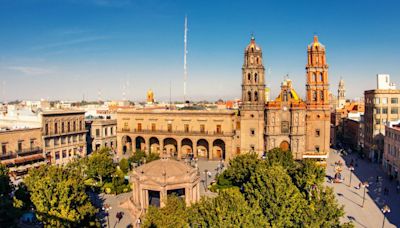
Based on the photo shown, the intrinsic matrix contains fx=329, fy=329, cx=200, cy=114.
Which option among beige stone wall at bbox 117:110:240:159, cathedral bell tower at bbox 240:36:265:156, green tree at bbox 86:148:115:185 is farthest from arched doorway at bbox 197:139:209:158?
green tree at bbox 86:148:115:185

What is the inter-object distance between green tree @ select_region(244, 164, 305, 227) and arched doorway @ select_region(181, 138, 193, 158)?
35785 millimetres

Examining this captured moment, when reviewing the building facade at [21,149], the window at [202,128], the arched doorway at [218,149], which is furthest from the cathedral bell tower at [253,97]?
the building facade at [21,149]

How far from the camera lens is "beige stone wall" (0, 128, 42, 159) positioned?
154 feet

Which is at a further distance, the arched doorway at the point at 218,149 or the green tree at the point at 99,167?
the arched doorway at the point at 218,149

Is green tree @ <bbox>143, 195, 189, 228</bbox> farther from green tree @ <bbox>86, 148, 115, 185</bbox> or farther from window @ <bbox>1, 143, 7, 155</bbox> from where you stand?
window @ <bbox>1, 143, 7, 155</bbox>

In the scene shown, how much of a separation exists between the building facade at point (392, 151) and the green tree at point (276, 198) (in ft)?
83.2

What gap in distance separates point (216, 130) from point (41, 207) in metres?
39.1

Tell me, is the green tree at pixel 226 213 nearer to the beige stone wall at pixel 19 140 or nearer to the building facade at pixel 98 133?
the beige stone wall at pixel 19 140

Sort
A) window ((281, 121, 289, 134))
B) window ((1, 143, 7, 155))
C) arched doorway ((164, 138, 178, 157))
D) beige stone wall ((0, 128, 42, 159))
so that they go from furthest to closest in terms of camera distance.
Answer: arched doorway ((164, 138, 178, 157))
window ((281, 121, 289, 134))
beige stone wall ((0, 128, 42, 159))
window ((1, 143, 7, 155))

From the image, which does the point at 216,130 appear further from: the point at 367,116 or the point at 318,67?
the point at 367,116

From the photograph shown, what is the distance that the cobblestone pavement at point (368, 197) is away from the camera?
1236 inches

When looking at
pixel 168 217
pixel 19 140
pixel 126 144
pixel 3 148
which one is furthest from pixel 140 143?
pixel 168 217

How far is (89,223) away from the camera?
2512 centimetres

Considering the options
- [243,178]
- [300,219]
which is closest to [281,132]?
[243,178]
